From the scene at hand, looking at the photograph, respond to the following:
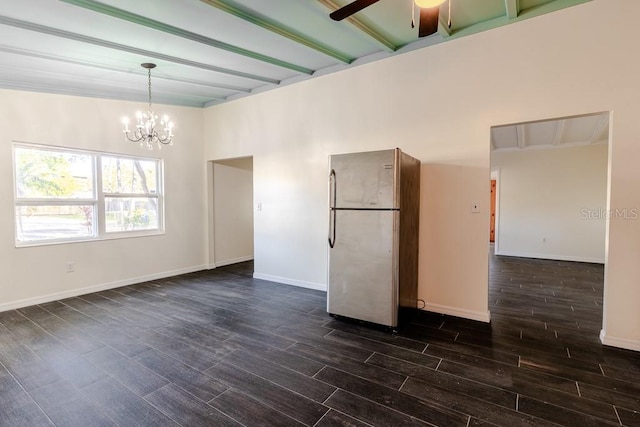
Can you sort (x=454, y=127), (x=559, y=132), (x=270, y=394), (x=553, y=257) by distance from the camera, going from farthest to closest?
1. (x=553, y=257)
2. (x=559, y=132)
3. (x=454, y=127)
4. (x=270, y=394)

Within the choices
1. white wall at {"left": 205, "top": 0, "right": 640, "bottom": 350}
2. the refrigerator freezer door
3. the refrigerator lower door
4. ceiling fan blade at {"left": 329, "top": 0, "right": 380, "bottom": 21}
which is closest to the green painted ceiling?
white wall at {"left": 205, "top": 0, "right": 640, "bottom": 350}

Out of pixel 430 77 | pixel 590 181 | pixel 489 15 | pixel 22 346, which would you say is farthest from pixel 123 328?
pixel 590 181

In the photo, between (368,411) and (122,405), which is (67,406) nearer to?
(122,405)

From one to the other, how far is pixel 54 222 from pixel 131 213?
98cm

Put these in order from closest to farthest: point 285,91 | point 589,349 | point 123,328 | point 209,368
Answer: point 209,368, point 589,349, point 123,328, point 285,91

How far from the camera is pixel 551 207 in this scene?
6938mm

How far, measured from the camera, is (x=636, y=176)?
8.46 ft

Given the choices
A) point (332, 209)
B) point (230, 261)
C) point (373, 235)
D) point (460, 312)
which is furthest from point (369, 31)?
point (230, 261)

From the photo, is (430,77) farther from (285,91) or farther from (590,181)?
(590,181)

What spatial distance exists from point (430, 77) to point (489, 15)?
2.40 ft

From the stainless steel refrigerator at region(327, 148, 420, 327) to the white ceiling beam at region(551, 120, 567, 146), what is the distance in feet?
12.7

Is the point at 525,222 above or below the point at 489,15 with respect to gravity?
below

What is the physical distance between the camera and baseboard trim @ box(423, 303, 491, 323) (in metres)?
3.29

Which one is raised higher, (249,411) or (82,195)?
(82,195)
